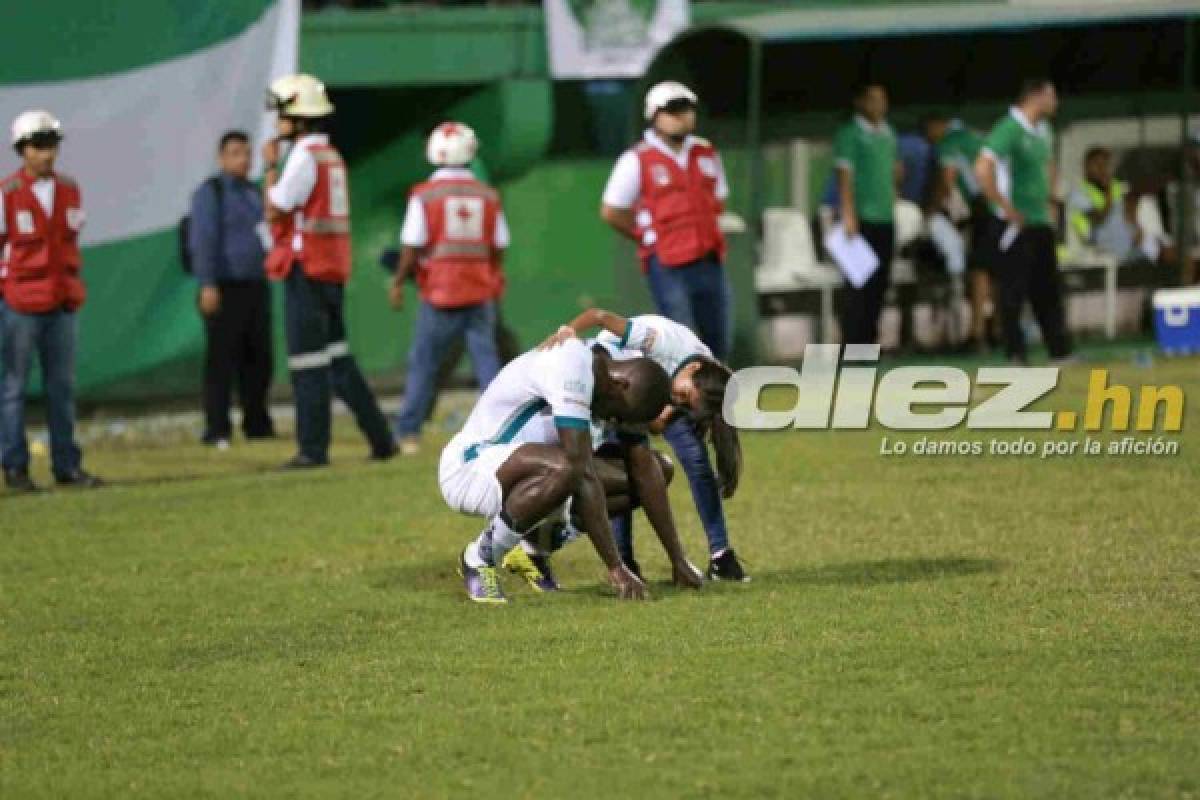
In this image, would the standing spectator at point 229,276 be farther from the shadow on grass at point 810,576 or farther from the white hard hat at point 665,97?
the shadow on grass at point 810,576

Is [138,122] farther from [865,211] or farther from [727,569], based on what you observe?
[727,569]

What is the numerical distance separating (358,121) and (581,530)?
11.2 meters

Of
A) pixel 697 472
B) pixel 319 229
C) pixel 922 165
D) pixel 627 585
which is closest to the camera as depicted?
pixel 627 585

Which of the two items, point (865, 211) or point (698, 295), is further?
point (865, 211)

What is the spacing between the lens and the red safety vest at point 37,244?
48.9ft

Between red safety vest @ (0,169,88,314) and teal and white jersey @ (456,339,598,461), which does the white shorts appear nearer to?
teal and white jersey @ (456,339,598,461)

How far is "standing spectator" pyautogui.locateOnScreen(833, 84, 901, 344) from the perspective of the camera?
19.3m

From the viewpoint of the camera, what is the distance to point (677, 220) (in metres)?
15.6

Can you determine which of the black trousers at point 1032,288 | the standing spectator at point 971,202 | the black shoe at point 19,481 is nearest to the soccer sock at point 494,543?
the black shoe at point 19,481

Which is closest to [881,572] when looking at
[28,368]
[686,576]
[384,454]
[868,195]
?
[686,576]

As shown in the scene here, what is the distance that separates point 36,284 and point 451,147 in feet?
8.70

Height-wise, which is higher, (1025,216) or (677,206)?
(677,206)

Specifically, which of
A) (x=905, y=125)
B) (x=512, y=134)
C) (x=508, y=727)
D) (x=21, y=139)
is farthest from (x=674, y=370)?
(x=905, y=125)

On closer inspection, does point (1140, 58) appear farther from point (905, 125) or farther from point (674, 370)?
point (674, 370)
